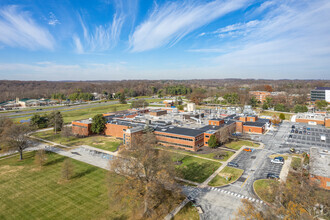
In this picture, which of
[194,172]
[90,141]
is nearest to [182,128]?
[194,172]

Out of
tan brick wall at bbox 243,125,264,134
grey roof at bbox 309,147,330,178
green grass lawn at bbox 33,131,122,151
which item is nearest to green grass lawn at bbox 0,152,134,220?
green grass lawn at bbox 33,131,122,151

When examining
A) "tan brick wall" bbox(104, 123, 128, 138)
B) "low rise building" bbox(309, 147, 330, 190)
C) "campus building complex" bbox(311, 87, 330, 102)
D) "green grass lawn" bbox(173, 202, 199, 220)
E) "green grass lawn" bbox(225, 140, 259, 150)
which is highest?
"campus building complex" bbox(311, 87, 330, 102)

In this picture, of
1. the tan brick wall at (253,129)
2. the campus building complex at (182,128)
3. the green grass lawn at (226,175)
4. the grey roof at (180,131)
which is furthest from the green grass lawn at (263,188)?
the tan brick wall at (253,129)

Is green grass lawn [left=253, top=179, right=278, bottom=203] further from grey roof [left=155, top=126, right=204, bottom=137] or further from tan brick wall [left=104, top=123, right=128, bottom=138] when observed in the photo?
tan brick wall [left=104, top=123, right=128, bottom=138]

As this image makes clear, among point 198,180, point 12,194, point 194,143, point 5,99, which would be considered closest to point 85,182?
point 12,194

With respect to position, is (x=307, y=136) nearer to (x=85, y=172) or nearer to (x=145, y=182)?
(x=145, y=182)

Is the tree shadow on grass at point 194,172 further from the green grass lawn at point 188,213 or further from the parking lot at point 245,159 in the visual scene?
the green grass lawn at point 188,213

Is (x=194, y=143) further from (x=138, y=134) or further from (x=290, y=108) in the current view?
(x=290, y=108)
